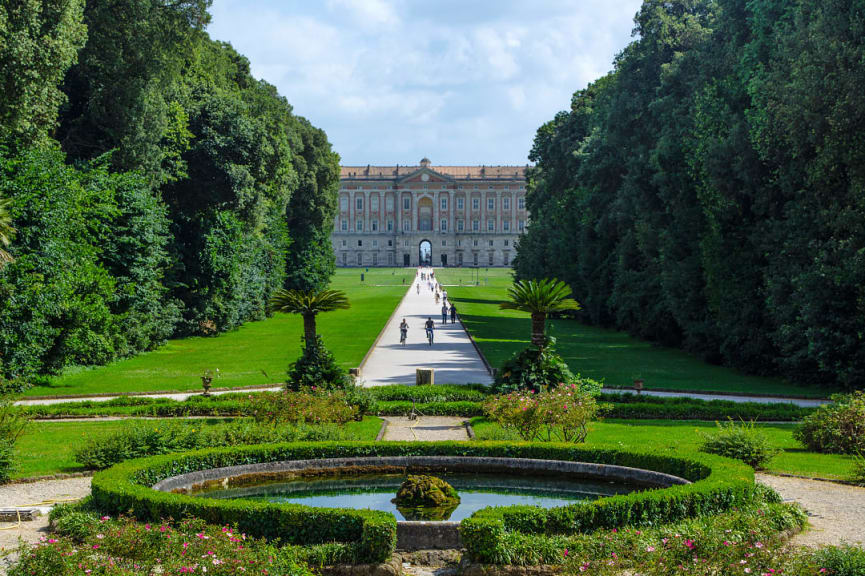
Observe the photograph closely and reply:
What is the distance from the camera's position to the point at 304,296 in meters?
15.9

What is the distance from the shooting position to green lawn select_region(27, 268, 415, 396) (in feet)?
67.1

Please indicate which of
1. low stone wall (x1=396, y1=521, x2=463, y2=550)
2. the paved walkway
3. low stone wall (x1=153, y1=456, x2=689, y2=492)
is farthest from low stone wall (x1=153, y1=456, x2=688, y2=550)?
the paved walkway

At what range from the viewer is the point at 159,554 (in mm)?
6941

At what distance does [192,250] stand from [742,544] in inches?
1084

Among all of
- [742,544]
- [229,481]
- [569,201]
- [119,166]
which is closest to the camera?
[742,544]

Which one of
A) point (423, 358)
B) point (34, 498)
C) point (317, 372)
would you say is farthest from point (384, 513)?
point (423, 358)

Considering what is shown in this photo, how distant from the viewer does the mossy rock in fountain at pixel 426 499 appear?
863cm

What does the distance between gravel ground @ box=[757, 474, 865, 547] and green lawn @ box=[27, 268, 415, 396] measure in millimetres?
10264

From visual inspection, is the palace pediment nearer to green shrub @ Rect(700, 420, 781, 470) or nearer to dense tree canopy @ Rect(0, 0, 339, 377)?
dense tree canopy @ Rect(0, 0, 339, 377)

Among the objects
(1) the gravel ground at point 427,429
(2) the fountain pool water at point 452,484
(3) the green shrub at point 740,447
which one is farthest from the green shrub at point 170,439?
(3) the green shrub at point 740,447

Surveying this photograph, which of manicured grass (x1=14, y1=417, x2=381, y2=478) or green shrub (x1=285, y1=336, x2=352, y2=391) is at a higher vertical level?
green shrub (x1=285, y1=336, x2=352, y2=391)

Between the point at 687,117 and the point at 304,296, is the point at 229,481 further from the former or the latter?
the point at 687,117

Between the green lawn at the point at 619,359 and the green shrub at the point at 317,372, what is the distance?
12.8 ft

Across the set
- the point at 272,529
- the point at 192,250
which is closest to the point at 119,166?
the point at 192,250
